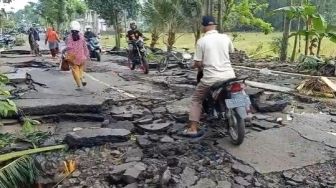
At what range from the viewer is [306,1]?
1527 cm

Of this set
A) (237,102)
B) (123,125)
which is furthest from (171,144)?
(123,125)

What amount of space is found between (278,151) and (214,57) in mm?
1506

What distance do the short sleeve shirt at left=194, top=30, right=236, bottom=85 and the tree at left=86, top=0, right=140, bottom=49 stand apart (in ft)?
63.6

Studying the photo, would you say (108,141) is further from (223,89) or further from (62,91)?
(62,91)

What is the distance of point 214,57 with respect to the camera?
5266 millimetres

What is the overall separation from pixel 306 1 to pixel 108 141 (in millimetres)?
12641

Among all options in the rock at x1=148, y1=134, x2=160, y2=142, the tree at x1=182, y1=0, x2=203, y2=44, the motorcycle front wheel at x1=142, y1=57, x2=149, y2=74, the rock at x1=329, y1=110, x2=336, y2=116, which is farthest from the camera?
the tree at x1=182, y1=0, x2=203, y2=44

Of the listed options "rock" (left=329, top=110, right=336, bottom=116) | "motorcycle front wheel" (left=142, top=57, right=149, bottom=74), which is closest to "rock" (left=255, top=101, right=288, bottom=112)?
"rock" (left=329, top=110, right=336, bottom=116)

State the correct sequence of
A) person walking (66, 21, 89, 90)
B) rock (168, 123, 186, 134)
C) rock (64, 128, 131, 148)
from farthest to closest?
person walking (66, 21, 89, 90)
rock (168, 123, 186, 134)
rock (64, 128, 131, 148)

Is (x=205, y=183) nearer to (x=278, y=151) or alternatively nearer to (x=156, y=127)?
(x=278, y=151)

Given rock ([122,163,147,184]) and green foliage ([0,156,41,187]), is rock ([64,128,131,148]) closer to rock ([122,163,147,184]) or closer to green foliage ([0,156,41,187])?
green foliage ([0,156,41,187])

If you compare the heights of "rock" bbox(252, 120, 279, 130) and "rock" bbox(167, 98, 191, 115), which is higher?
"rock" bbox(167, 98, 191, 115)

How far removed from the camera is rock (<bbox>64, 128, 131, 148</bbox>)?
507cm

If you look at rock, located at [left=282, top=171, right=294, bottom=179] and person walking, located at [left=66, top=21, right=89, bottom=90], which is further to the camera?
person walking, located at [left=66, top=21, right=89, bottom=90]
